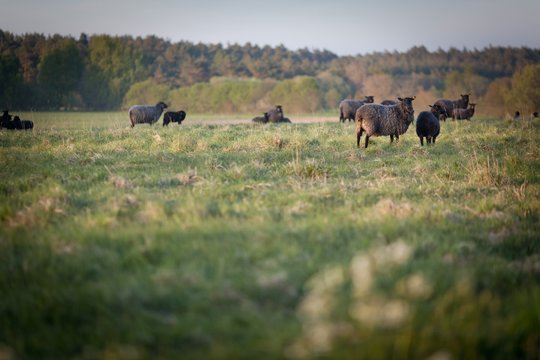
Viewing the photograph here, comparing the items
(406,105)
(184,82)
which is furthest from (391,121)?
(184,82)

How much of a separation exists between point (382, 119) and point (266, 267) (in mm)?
12186

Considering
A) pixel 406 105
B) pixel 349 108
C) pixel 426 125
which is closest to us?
pixel 426 125

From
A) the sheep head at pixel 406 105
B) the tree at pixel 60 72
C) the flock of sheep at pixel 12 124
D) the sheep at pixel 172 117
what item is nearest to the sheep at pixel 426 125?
the sheep head at pixel 406 105

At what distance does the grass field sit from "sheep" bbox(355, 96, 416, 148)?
638 cm

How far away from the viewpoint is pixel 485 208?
251 inches

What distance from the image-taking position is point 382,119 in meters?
14.8

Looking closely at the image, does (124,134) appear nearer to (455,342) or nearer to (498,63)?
(455,342)

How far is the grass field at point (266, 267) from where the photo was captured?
2697 mm

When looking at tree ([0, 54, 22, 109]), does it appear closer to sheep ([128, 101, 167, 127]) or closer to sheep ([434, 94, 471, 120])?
sheep ([128, 101, 167, 127])

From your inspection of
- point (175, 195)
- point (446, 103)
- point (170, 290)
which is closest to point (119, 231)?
point (170, 290)

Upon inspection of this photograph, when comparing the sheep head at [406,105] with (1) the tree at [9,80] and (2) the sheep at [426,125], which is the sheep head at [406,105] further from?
(1) the tree at [9,80]

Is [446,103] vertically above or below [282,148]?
above

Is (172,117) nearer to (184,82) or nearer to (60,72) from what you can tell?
(60,72)

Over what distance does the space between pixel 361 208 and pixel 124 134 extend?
12.6 metres
